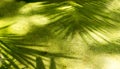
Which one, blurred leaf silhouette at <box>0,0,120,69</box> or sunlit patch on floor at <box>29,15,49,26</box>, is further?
sunlit patch on floor at <box>29,15,49,26</box>

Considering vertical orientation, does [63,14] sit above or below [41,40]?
above

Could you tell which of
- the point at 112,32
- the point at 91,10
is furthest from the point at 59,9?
the point at 112,32

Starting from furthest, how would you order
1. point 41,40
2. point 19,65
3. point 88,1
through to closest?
1. point 88,1
2. point 41,40
3. point 19,65

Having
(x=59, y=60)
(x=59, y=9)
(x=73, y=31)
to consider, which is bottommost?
(x=59, y=60)

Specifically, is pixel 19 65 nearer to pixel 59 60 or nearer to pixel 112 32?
pixel 59 60

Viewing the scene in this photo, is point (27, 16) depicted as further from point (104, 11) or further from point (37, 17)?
point (104, 11)

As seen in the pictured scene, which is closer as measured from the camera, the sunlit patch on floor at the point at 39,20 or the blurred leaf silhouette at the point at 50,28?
the blurred leaf silhouette at the point at 50,28

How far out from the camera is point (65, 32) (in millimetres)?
2584

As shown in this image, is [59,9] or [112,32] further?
[59,9]

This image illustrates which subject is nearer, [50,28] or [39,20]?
[50,28]

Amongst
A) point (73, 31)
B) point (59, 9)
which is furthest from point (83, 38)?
point (59, 9)

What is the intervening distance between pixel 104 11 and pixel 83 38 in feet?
1.85

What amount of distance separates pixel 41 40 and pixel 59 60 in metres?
0.34

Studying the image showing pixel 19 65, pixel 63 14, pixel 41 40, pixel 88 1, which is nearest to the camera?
pixel 19 65
